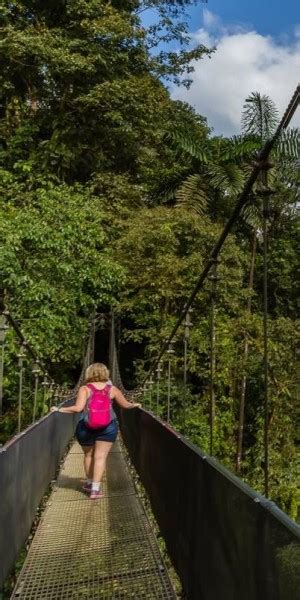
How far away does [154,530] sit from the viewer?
284 cm

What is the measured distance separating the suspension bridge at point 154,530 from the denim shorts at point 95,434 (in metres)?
0.19

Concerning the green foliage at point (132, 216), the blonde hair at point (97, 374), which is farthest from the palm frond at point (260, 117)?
the blonde hair at point (97, 374)

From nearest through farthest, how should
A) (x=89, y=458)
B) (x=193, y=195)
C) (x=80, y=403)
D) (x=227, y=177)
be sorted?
(x=80, y=403)
(x=89, y=458)
(x=227, y=177)
(x=193, y=195)

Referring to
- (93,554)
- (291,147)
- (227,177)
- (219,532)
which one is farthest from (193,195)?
(219,532)

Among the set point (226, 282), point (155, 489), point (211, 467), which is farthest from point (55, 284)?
point (211, 467)

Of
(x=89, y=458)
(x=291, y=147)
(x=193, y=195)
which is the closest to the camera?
(x=89, y=458)

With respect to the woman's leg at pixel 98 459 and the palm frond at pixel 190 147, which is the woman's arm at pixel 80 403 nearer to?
the woman's leg at pixel 98 459

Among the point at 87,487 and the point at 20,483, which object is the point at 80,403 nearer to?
the point at 87,487

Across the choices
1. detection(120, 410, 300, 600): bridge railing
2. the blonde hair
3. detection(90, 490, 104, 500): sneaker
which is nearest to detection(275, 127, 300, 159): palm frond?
the blonde hair

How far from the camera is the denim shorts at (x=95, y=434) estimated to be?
3.41m

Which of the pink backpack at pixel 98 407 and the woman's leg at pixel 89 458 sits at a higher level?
the pink backpack at pixel 98 407

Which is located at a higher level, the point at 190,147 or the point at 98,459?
the point at 190,147

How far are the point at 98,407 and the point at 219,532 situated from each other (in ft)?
6.29

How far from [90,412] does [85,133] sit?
30.6 ft
